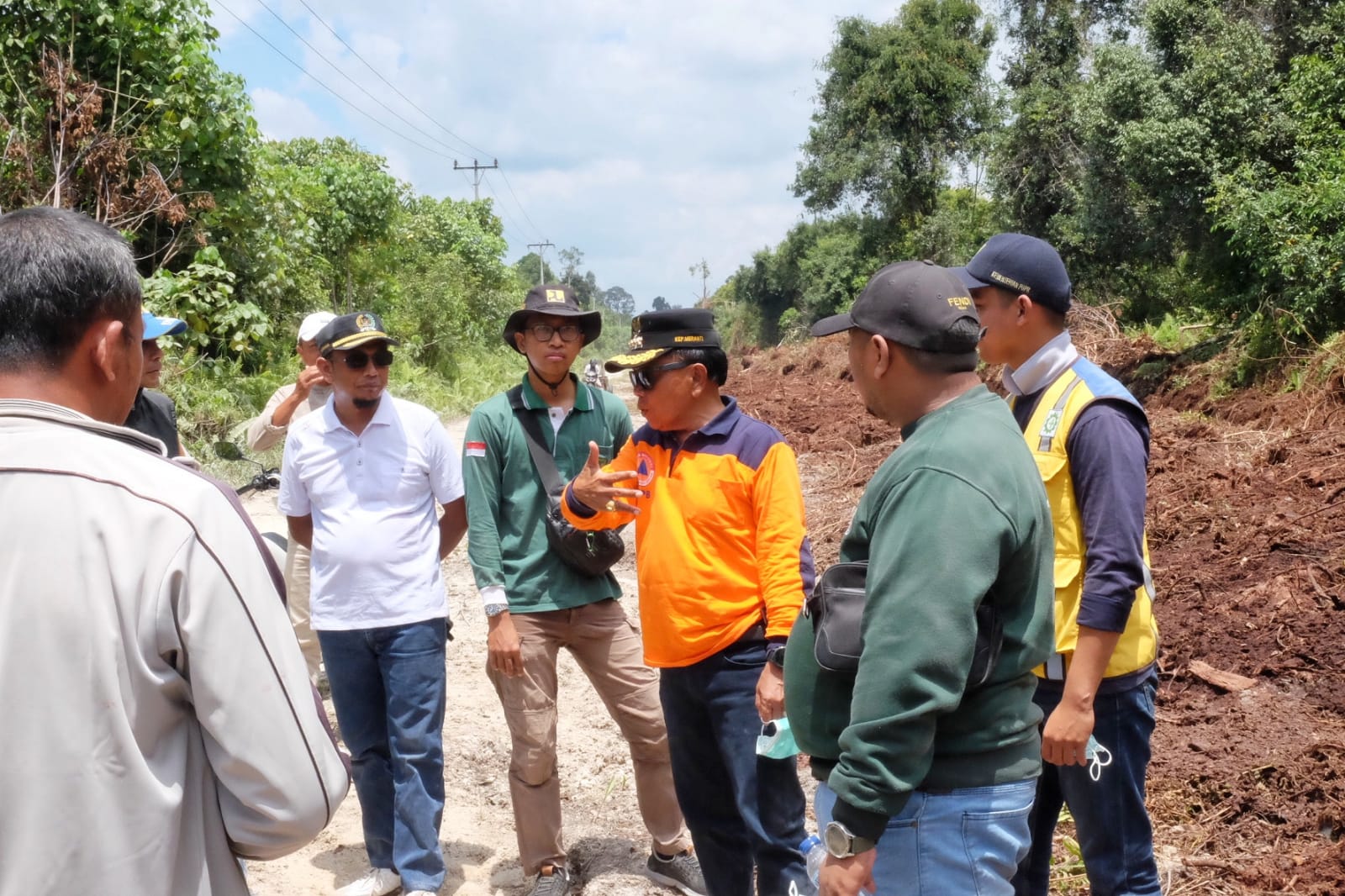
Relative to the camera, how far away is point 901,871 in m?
2.14

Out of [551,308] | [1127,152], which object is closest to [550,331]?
[551,308]

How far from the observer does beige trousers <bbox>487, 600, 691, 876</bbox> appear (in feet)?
13.5

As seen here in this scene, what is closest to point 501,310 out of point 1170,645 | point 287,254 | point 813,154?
point 813,154

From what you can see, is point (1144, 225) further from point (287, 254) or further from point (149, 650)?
point (149, 650)

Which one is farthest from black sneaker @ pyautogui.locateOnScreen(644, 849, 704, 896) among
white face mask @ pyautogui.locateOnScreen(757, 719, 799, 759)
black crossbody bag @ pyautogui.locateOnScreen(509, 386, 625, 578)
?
white face mask @ pyautogui.locateOnScreen(757, 719, 799, 759)

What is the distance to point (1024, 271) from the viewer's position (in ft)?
9.73

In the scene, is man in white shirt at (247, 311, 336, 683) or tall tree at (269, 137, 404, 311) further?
tall tree at (269, 137, 404, 311)

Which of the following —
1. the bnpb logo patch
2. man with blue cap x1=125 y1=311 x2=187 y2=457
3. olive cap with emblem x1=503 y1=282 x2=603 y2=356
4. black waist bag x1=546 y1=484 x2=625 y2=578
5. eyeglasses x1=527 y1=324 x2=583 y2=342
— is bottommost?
black waist bag x1=546 y1=484 x2=625 y2=578

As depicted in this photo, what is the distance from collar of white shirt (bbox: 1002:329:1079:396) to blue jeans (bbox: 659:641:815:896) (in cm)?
112

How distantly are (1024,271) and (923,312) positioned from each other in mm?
917

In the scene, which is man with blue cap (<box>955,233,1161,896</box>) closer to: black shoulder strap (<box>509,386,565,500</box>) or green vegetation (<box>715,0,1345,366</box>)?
black shoulder strap (<box>509,386,565,500</box>)

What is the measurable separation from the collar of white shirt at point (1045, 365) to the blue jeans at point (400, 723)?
232cm

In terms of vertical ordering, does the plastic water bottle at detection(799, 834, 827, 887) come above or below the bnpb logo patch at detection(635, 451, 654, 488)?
below

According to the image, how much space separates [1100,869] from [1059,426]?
1.17 meters
